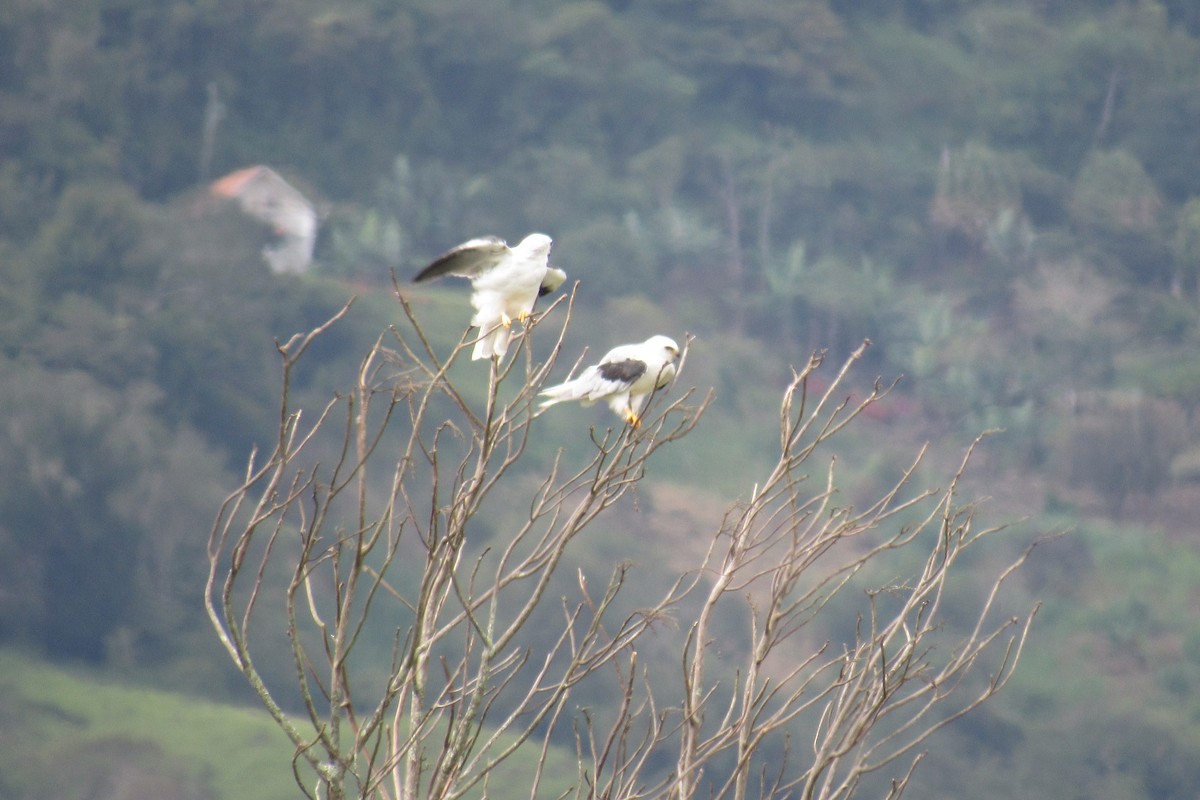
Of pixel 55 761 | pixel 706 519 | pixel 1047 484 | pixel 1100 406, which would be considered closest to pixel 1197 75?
pixel 1100 406

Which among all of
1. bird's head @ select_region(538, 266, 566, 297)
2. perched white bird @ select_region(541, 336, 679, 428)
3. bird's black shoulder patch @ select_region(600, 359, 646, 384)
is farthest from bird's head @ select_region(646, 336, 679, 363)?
bird's head @ select_region(538, 266, 566, 297)

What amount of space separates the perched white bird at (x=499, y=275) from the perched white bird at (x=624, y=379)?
0.92 feet

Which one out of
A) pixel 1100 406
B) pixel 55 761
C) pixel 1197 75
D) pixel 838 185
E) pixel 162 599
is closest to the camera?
pixel 55 761

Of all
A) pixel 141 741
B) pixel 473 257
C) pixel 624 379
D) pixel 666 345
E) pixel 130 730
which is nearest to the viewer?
pixel 473 257

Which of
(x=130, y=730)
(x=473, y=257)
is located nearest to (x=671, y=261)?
(x=130, y=730)

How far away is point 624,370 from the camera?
440cm

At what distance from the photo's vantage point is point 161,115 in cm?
2723

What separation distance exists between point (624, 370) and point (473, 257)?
710mm

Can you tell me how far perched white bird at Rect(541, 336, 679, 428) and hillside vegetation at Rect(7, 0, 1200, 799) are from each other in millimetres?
11899

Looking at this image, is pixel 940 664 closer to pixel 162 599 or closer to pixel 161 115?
pixel 162 599

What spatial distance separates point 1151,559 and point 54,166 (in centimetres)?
2188

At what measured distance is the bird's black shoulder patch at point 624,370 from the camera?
4.38 meters

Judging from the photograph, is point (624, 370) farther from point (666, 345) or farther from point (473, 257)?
point (473, 257)

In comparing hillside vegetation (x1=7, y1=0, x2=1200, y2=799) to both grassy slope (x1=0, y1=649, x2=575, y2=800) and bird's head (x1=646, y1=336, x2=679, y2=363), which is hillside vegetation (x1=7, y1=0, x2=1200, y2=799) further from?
bird's head (x1=646, y1=336, x2=679, y2=363)
